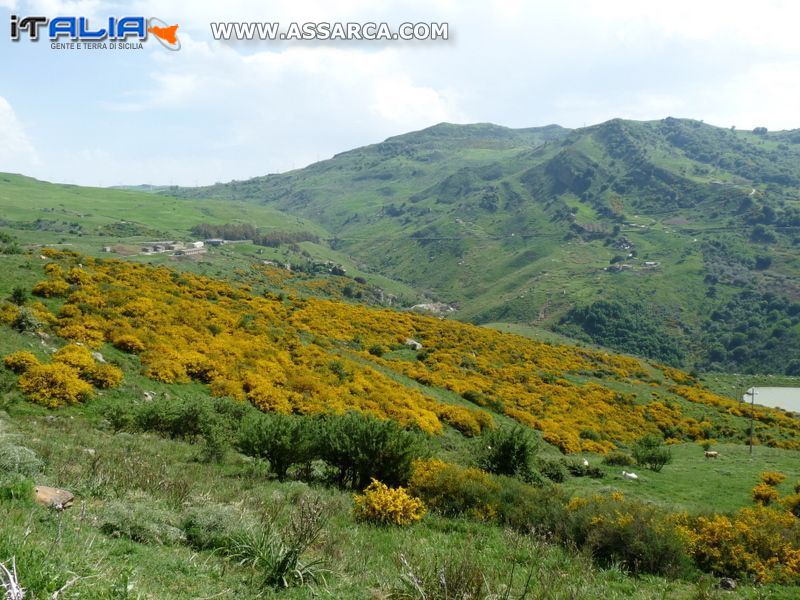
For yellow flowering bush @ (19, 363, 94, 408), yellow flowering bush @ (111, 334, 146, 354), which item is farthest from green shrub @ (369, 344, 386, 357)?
yellow flowering bush @ (19, 363, 94, 408)

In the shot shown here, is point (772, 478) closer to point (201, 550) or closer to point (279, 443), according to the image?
point (279, 443)

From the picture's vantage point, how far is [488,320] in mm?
157125

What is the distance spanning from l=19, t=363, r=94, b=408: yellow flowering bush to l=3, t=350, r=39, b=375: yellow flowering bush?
0.35 m

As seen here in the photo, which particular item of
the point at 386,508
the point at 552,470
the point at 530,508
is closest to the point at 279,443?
the point at 386,508

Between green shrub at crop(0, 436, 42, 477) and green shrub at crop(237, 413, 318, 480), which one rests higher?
green shrub at crop(0, 436, 42, 477)

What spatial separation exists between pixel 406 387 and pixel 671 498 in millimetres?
16999

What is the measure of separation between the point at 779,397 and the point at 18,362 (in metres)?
119

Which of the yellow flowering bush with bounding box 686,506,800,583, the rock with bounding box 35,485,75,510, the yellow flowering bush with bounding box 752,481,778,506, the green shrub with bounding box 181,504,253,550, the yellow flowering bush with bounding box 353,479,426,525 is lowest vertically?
the yellow flowering bush with bounding box 752,481,778,506

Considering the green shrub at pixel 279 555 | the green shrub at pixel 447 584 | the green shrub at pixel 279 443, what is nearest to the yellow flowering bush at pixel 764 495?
the green shrub at pixel 279 443

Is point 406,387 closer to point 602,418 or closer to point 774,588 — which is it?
point 602,418

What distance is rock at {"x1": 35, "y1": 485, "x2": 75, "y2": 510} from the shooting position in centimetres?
718

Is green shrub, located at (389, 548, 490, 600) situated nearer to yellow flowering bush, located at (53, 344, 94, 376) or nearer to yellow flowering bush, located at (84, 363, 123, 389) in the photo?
yellow flowering bush, located at (84, 363, 123, 389)

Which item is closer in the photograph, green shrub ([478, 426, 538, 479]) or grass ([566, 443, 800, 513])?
green shrub ([478, 426, 538, 479])

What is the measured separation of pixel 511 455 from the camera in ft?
63.0
